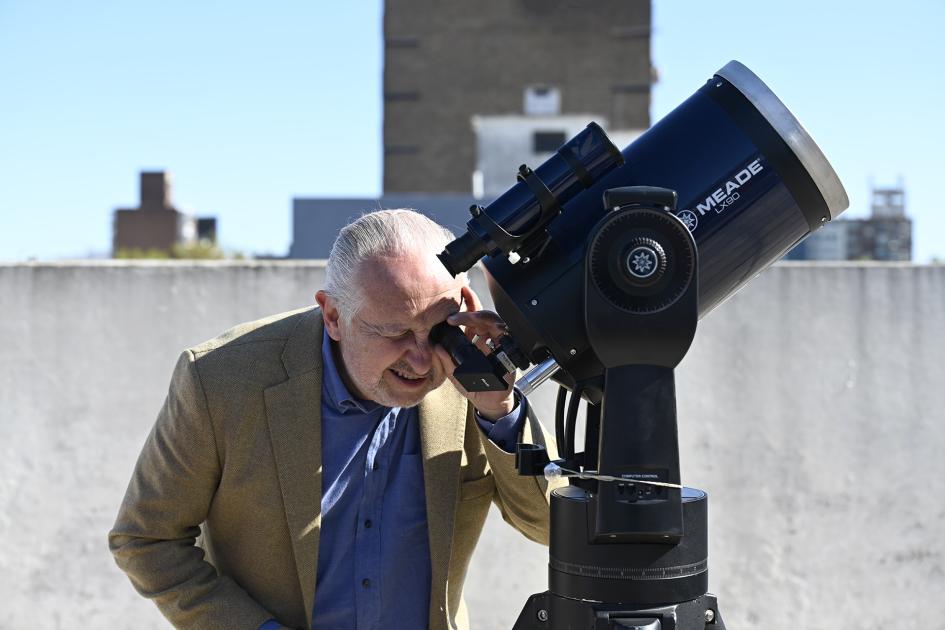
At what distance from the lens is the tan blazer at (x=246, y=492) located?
6.66 ft

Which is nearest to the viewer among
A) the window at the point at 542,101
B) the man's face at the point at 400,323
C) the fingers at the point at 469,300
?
the man's face at the point at 400,323

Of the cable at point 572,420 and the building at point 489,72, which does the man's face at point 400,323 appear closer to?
the cable at point 572,420

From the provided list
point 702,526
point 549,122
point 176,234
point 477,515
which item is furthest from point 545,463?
point 176,234

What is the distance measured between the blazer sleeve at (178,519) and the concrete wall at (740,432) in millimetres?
2010

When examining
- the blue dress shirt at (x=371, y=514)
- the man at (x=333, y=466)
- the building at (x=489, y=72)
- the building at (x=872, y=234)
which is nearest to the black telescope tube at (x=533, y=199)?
the man at (x=333, y=466)

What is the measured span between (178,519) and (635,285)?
1093 mm

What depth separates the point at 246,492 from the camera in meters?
2.07

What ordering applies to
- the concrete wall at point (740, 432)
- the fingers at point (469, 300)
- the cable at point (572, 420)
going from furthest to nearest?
the concrete wall at point (740, 432) → the fingers at point (469, 300) → the cable at point (572, 420)

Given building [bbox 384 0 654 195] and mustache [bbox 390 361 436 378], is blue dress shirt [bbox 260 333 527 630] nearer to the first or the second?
mustache [bbox 390 361 436 378]

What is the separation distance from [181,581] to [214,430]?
12.2 inches

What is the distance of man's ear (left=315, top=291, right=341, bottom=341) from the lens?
2119mm

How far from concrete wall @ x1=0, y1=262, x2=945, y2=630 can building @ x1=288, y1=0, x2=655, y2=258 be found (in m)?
19.2

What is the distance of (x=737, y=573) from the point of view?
4.12 metres

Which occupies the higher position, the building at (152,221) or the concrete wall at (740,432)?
the building at (152,221)
